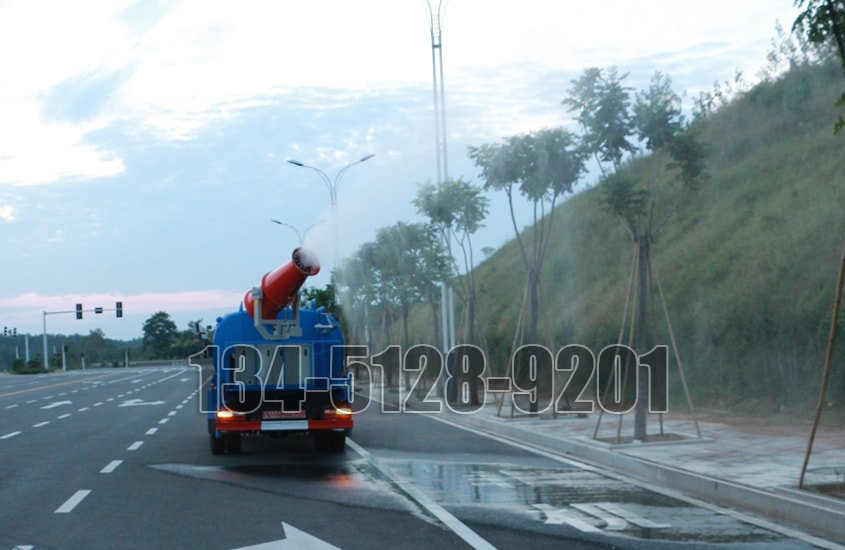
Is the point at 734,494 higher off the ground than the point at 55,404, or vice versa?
the point at 734,494

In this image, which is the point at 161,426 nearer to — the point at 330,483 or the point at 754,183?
the point at 330,483

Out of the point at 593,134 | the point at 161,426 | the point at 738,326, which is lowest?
the point at 161,426

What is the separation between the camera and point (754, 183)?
33.0 m

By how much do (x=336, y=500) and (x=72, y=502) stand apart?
118 inches

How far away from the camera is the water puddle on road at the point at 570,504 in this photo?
30.5ft

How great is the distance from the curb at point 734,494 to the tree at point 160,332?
14784 centimetres

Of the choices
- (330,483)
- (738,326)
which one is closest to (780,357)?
(738,326)

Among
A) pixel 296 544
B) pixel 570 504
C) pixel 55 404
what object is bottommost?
pixel 55 404

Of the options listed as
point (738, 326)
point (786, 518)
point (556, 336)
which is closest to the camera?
point (786, 518)

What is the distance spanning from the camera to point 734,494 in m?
10.8

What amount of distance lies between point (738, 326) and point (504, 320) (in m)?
20.4

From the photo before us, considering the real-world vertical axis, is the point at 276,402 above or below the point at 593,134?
below

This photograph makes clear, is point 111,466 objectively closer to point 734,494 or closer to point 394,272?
point 734,494

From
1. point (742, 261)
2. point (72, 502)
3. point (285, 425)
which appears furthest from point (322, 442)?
point (742, 261)
